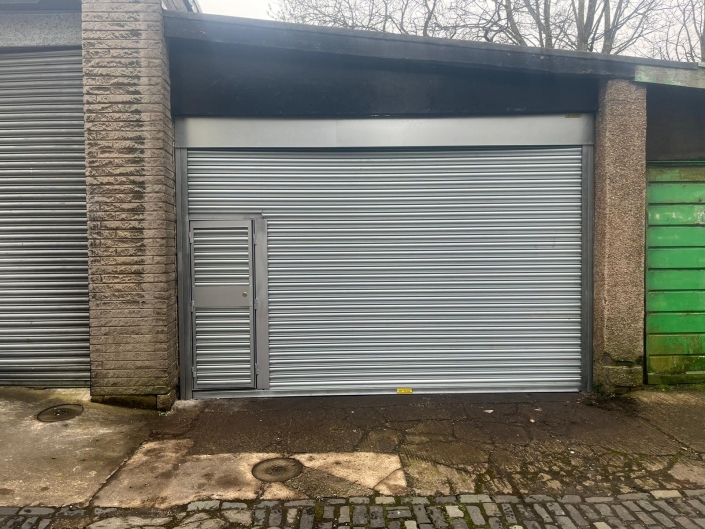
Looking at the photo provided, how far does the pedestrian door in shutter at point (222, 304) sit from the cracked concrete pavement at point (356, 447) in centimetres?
33

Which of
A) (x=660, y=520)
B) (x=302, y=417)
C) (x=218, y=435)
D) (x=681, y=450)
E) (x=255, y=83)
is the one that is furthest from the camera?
(x=255, y=83)

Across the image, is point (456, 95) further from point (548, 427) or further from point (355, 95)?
point (548, 427)

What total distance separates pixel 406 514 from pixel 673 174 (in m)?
5.11

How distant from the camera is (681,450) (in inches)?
173

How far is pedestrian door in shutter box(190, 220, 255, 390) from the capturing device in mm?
5738

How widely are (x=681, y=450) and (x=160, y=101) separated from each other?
594 centimetres

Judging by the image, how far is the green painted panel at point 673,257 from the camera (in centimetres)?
602

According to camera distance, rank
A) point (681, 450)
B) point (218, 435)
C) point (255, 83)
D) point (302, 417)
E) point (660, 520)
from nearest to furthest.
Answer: point (660, 520)
point (681, 450)
point (218, 435)
point (302, 417)
point (255, 83)

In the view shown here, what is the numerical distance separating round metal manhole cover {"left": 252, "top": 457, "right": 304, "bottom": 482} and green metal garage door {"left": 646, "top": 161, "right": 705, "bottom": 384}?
14.5ft

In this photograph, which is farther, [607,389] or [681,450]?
[607,389]

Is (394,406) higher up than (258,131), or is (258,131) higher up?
(258,131)

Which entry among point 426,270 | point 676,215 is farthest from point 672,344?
point 426,270

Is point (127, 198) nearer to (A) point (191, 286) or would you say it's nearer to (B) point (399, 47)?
(A) point (191, 286)

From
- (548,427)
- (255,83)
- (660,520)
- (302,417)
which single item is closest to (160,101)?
(255,83)
